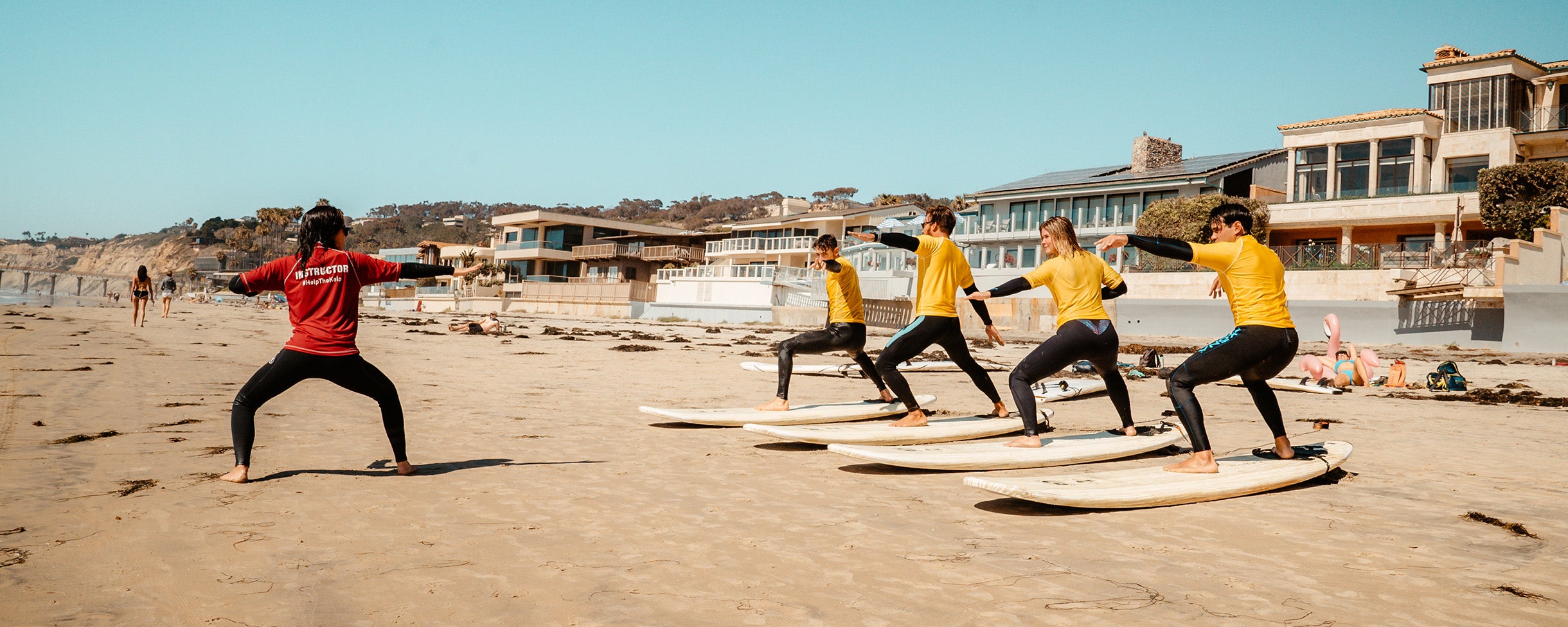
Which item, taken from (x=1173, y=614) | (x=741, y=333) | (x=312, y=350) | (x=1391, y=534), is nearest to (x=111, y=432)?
(x=312, y=350)

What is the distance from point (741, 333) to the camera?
32.1 metres

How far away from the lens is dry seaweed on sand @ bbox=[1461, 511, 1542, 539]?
15.7ft

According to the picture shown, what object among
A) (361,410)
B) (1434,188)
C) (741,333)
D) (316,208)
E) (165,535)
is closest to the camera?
(165,535)

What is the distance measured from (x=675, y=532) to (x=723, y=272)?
141 feet

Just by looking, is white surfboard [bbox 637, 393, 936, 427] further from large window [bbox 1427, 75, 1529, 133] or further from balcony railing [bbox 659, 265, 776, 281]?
large window [bbox 1427, 75, 1529, 133]

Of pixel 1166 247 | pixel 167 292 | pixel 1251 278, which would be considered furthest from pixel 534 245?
pixel 1251 278

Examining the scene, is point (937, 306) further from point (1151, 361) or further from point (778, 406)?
point (1151, 361)

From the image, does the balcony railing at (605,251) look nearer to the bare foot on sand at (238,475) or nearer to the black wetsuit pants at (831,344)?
the black wetsuit pants at (831,344)

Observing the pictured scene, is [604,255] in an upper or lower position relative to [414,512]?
upper

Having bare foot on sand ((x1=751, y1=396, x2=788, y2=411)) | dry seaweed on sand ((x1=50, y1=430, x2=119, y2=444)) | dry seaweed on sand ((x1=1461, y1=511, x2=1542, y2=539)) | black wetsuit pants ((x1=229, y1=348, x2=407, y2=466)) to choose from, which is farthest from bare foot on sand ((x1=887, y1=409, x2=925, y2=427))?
dry seaweed on sand ((x1=50, y1=430, x2=119, y2=444))

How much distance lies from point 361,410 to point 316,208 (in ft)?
13.7

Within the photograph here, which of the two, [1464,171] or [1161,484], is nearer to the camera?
[1161,484]

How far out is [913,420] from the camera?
7.91 metres

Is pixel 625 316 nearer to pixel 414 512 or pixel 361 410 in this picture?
pixel 361 410
